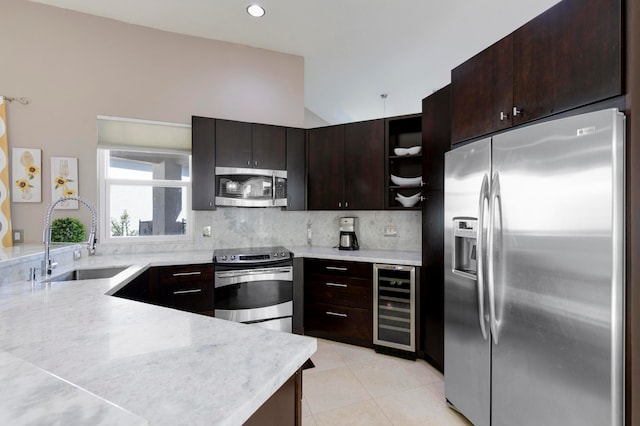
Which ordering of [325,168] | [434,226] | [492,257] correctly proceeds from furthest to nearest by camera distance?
[325,168] → [434,226] → [492,257]

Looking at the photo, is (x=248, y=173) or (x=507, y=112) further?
(x=248, y=173)

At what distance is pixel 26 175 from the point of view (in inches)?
106

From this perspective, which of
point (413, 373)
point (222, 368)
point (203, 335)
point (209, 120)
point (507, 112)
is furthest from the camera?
point (209, 120)

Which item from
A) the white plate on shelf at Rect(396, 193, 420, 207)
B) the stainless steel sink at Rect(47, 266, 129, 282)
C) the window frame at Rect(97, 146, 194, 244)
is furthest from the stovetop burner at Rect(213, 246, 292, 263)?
the white plate on shelf at Rect(396, 193, 420, 207)

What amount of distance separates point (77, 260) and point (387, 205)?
302cm

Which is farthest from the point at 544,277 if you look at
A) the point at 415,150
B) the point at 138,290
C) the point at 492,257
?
the point at 138,290

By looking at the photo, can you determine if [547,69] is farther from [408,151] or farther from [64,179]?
[64,179]

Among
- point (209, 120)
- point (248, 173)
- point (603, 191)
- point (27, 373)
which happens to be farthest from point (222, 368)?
point (209, 120)

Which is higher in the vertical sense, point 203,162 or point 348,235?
point 203,162

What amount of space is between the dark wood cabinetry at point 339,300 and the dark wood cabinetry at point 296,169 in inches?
29.7

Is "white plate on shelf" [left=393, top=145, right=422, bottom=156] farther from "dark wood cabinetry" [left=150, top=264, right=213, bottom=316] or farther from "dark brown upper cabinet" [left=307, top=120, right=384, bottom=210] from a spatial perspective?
"dark wood cabinetry" [left=150, top=264, right=213, bottom=316]

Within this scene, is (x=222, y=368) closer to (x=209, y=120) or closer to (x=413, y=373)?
(x=413, y=373)

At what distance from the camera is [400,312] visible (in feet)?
9.11

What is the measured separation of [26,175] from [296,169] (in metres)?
2.58
